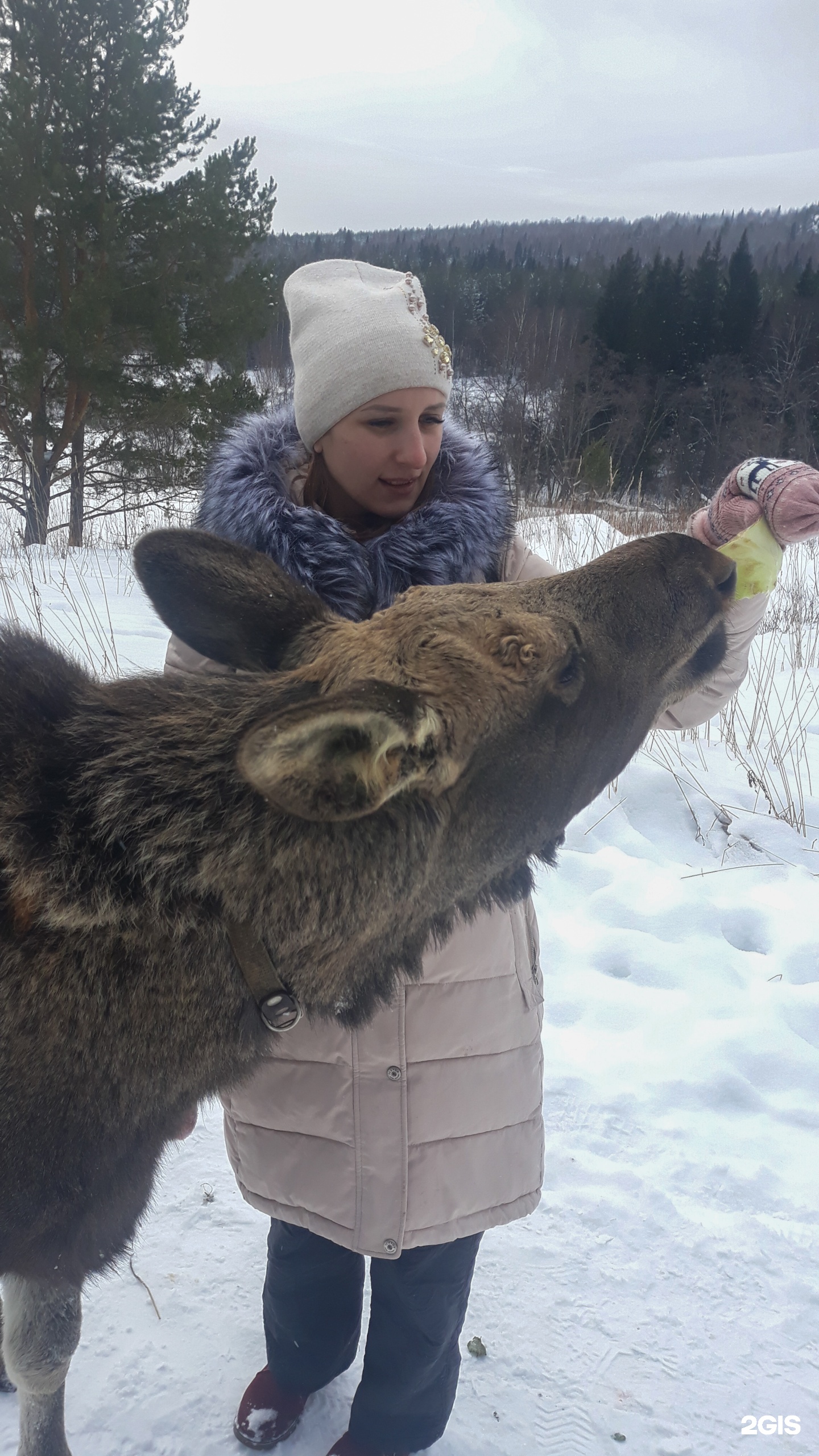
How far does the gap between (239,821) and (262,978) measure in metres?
0.31

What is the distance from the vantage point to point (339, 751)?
1.40 meters

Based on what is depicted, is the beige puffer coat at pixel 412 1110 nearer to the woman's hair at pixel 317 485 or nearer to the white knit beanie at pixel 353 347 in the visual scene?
the woman's hair at pixel 317 485

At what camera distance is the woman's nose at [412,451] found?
2.28 meters

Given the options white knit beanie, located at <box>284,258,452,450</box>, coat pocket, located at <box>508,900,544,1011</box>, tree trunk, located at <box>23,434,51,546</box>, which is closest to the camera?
coat pocket, located at <box>508,900,544,1011</box>

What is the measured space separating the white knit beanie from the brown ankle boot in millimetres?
2834

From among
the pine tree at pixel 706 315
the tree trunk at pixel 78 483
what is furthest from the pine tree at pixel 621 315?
the tree trunk at pixel 78 483

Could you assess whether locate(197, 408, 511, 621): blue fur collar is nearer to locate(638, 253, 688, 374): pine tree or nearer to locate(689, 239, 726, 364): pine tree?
locate(638, 253, 688, 374): pine tree

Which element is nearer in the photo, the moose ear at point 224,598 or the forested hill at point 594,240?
the moose ear at point 224,598

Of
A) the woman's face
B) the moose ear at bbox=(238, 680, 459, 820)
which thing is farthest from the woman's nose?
the moose ear at bbox=(238, 680, 459, 820)

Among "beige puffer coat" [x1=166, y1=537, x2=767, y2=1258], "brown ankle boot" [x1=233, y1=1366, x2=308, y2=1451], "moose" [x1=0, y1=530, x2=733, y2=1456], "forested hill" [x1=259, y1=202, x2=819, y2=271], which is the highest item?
"forested hill" [x1=259, y1=202, x2=819, y2=271]

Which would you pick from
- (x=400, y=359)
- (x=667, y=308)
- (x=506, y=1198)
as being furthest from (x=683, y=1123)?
(x=667, y=308)

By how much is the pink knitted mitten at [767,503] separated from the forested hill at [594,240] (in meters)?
40.0

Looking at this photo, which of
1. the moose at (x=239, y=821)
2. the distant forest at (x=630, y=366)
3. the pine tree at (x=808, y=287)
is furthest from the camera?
the pine tree at (x=808, y=287)

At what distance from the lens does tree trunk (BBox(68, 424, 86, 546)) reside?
1481cm
